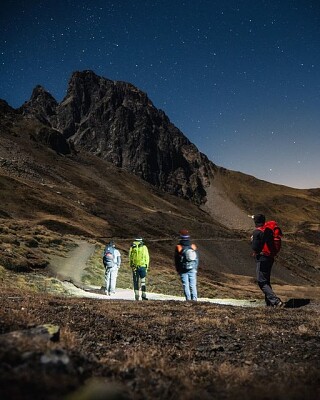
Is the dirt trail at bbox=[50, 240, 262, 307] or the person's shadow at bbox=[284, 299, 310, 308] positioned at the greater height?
the person's shadow at bbox=[284, 299, 310, 308]

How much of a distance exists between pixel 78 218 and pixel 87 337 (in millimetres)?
78500

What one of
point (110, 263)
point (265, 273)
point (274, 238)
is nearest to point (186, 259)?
point (265, 273)

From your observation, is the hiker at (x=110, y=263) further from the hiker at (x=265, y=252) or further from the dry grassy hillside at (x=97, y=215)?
the hiker at (x=265, y=252)

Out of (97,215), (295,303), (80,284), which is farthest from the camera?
(97,215)

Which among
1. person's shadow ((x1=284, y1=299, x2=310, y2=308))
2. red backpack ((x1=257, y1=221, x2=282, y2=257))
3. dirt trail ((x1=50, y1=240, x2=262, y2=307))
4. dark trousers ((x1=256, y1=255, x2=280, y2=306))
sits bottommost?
dirt trail ((x1=50, y1=240, x2=262, y2=307))

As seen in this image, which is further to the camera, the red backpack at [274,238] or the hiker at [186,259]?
the hiker at [186,259]

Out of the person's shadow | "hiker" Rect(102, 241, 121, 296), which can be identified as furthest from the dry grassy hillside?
the person's shadow

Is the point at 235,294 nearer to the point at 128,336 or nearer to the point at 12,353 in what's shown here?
the point at 128,336

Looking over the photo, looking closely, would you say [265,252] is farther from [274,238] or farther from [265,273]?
[265,273]

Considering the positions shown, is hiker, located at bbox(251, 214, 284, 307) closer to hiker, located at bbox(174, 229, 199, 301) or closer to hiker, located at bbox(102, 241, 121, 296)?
hiker, located at bbox(174, 229, 199, 301)

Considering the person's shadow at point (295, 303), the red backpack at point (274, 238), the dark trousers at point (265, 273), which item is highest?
the red backpack at point (274, 238)

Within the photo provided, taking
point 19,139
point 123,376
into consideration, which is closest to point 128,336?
point 123,376

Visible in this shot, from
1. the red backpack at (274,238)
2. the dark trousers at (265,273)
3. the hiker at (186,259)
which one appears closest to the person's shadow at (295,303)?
the dark trousers at (265,273)

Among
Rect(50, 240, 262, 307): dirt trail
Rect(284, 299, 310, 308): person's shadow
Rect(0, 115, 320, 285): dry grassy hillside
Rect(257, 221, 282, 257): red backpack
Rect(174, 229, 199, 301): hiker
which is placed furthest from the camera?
Rect(0, 115, 320, 285): dry grassy hillside
